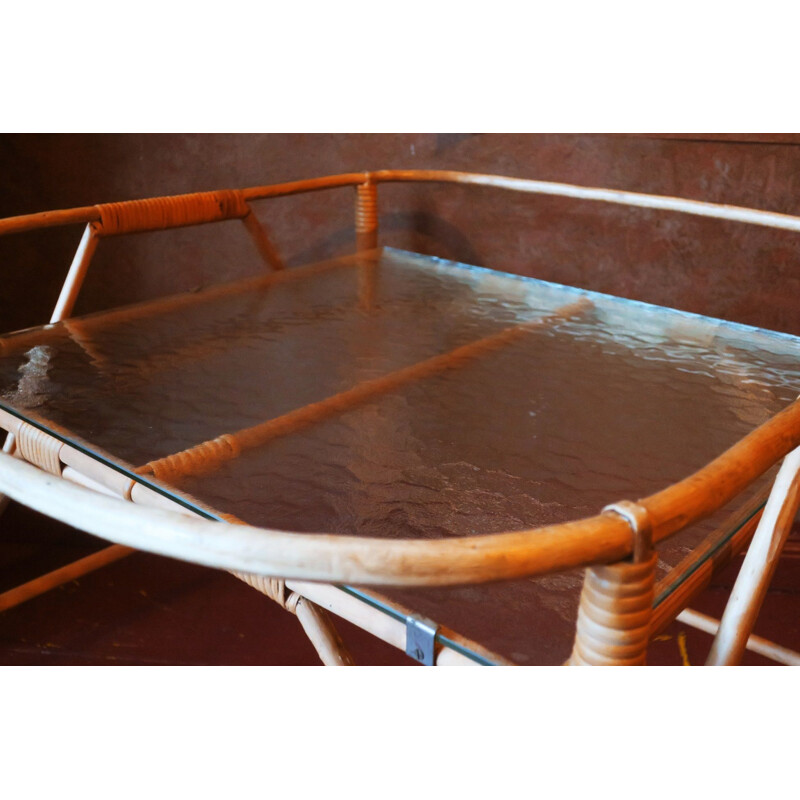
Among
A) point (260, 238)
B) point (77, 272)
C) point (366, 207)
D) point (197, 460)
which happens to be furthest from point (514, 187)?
point (197, 460)

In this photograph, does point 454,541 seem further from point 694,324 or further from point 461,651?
point 694,324

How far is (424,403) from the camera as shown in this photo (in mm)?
1072

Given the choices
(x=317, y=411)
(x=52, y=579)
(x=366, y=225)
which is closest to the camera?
(x=317, y=411)

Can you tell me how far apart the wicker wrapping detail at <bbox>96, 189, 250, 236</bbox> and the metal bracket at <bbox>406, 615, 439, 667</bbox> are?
38.4 inches

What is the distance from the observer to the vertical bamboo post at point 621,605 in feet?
1.63

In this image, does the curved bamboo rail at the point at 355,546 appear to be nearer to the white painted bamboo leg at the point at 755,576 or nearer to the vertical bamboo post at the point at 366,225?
the white painted bamboo leg at the point at 755,576

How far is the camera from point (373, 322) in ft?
4.48

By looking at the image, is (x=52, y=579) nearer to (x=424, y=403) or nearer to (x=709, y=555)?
(x=424, y=403)

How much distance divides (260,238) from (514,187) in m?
0.49

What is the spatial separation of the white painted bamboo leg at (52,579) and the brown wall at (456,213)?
0.90m

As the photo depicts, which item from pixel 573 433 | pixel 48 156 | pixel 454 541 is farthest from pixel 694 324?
pixel 48 156

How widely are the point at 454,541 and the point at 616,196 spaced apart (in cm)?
109

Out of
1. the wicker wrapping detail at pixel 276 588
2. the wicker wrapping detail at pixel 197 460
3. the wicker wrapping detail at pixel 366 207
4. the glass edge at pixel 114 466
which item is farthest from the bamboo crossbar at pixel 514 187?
the wicker wrapping detail at pixel 276 588

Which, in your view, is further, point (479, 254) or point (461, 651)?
point (479, 254)
